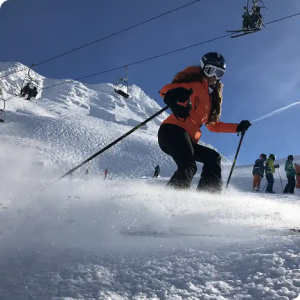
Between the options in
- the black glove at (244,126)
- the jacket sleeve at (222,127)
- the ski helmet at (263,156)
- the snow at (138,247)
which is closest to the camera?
the snow at (138,247)

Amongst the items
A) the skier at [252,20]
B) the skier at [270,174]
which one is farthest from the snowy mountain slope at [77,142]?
the skier at [270,174]

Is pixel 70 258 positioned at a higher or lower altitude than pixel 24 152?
lower

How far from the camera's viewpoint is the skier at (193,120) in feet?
12.6

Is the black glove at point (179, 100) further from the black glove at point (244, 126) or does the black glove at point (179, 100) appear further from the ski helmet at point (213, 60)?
the black glove at point (244, 126)

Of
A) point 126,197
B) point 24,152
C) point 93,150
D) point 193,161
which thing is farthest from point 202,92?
point 93,150

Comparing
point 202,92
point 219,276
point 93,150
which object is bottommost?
point 219,276

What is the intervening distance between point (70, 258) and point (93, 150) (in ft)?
200

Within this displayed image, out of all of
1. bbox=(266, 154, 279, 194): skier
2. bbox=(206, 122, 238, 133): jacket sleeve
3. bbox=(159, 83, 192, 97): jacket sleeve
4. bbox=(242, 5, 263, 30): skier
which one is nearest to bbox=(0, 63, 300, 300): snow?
bbox=(159, 83, 192, 97): jacket sleeve

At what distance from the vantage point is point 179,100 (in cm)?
382

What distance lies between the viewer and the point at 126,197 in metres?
3.38

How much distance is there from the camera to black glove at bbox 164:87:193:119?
3771mm

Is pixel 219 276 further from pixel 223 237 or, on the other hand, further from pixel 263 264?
pixel 223 237

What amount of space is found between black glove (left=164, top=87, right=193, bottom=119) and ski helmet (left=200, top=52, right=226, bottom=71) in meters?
0.74

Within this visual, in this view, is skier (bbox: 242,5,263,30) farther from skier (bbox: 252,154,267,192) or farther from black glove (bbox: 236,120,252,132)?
black glove (bbox: 236,120,252,132)
